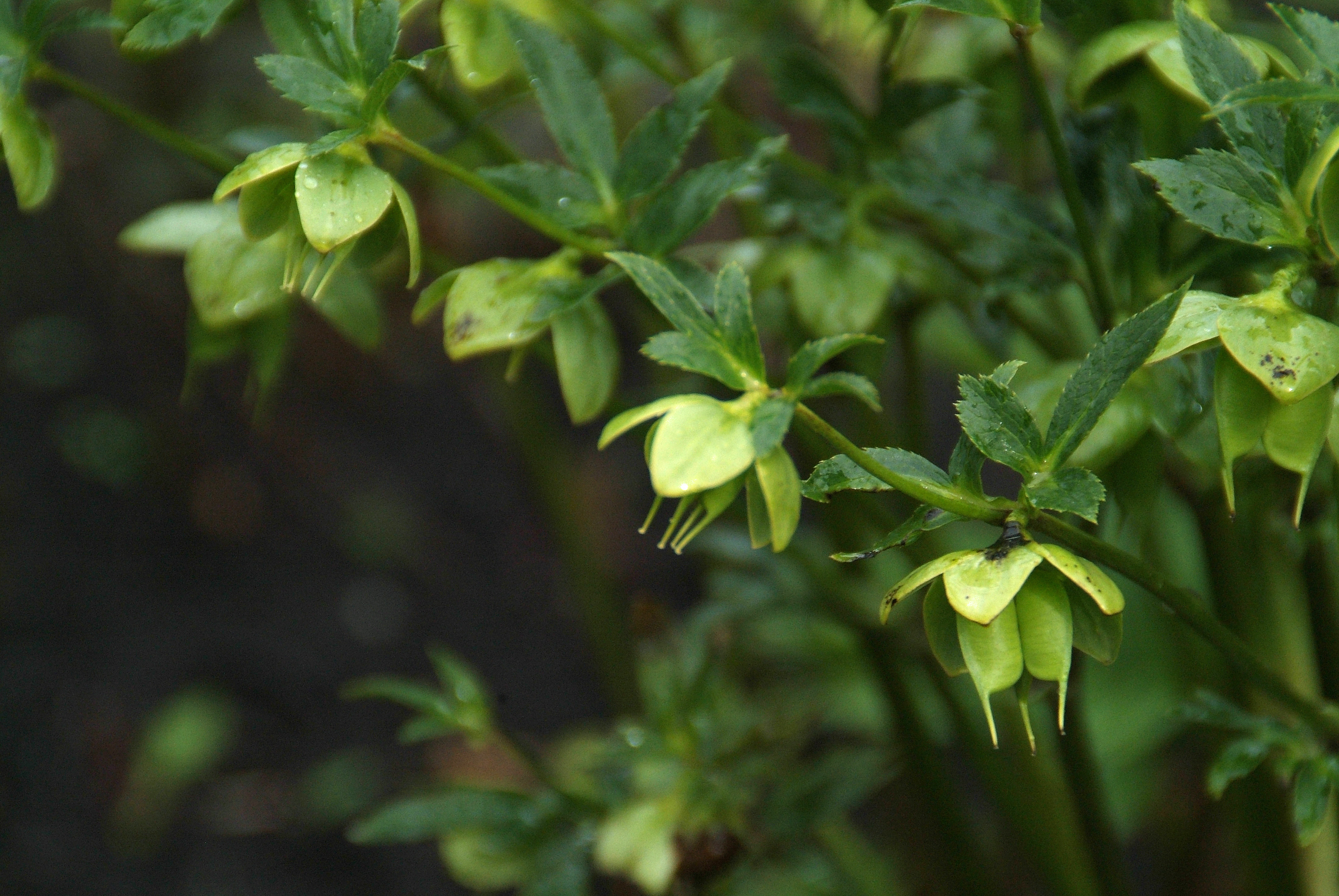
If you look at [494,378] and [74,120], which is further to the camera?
[74,120]

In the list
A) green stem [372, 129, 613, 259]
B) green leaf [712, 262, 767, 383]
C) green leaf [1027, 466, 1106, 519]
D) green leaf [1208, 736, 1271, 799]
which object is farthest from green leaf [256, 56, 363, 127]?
green leaf [1208, 736, 1271, 799]

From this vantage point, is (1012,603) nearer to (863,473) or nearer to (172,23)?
(863,473)

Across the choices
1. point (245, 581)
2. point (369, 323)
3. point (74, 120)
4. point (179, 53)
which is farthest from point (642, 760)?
point (74, 120)

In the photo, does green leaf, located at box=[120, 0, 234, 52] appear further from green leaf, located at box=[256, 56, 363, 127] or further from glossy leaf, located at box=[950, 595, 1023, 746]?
glossy leaf, located at box=[950, 595, 1023, 746]

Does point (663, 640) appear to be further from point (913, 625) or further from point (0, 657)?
point (0, 657)

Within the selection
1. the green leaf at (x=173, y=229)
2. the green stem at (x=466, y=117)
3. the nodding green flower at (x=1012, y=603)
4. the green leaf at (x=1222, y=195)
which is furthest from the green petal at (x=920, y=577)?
the green leaf at (x=173, y=229)

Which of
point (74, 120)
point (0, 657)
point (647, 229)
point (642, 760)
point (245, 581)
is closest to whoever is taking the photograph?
point (647, 229)

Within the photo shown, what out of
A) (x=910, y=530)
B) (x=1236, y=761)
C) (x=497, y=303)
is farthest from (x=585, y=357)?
(x=1236, y=761)
